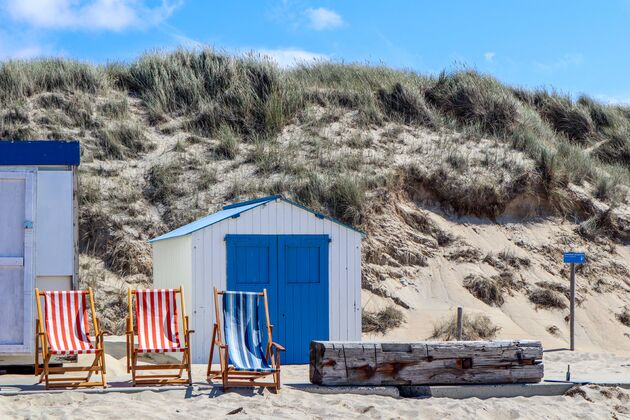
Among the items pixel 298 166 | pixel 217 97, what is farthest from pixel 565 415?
pixel 217 97

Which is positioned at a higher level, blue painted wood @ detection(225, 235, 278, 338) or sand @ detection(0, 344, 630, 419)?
blue painted wood @ detection(225, 235, 278, 338)

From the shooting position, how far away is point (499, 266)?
20.3 meters

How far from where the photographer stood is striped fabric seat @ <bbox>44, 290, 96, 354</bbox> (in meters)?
10.3

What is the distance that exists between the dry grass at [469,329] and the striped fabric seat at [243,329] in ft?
22.1

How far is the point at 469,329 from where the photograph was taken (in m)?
17.4

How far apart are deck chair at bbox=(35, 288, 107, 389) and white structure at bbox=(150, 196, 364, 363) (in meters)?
2.69

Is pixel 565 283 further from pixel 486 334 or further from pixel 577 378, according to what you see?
pixel 577 378

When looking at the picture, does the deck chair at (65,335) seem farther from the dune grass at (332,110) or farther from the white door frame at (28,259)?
the dune grass at (332,110)

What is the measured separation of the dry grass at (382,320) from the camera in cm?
1767

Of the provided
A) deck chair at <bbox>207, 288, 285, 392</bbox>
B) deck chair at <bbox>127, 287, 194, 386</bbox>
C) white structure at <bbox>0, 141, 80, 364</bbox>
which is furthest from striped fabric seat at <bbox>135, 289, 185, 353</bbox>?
white structure at <bbox>0, 141, 80, 364</bbox>

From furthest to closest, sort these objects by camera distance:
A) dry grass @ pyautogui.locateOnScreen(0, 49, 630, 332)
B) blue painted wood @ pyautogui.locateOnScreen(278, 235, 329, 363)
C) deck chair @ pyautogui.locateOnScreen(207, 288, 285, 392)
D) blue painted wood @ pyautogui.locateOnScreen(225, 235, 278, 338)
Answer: dry grass @ pyautogui.locateOnScreen(0, 49, 630, 332) → blue painted wood @ pyautogui.locateOnScreen(278, 235, 329, 363) → blue painted wood @ pyautogui.locateOnScreen(225, 235, 278, 338) → deck chair @ pyautogui.locateOnScreen(207, 288, 285, 392)

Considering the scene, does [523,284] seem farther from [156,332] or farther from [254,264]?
[156,332]

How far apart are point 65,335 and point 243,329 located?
1941mm

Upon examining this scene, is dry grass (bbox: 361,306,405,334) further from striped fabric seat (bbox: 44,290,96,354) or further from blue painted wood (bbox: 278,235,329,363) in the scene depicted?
striped fabric seat (bbox: 44,290,96,354)
